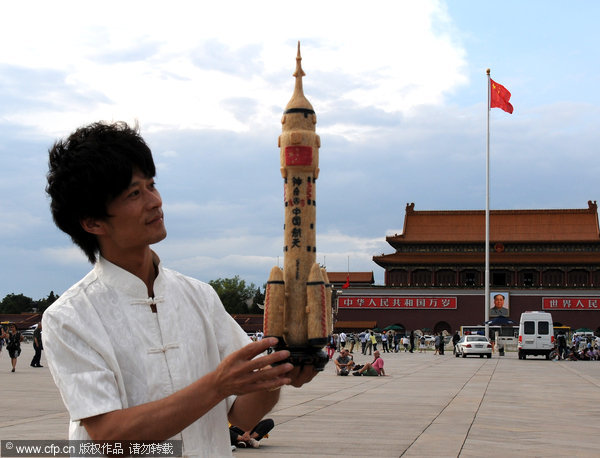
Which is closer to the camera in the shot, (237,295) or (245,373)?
(245,373)

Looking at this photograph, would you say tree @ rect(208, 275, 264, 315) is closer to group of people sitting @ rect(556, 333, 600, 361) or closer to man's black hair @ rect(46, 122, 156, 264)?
group of people sitting @ rect(556, 333, 600, 361)

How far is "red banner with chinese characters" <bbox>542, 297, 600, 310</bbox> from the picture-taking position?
51.6 metres

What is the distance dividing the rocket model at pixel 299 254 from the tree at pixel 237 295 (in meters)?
84.0

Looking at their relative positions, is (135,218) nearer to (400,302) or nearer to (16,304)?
(400,302)

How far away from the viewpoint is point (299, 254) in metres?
3.01

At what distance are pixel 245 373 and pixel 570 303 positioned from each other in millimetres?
53057

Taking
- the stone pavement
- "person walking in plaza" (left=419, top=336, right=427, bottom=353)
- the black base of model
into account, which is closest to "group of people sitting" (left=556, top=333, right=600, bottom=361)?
"person walking in plaza" (left=419, top=336, right=427, bottom=353)

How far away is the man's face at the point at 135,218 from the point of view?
2.49 meters

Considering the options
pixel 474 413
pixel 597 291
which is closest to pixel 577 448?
pixel 474 413

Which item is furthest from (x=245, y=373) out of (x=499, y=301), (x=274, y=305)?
(x=499, y=301)

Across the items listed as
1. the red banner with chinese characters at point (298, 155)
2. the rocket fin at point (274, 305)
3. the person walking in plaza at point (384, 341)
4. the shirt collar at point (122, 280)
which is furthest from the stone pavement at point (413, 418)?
the person walking in plaza at point (384, 341)

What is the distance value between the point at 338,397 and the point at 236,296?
8028cm

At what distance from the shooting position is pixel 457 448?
27.7 feet

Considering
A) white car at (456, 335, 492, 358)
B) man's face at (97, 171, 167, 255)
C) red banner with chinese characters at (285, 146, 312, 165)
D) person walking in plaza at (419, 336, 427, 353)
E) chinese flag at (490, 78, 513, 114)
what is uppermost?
chinese flag at (490, 78, 513, 114)
